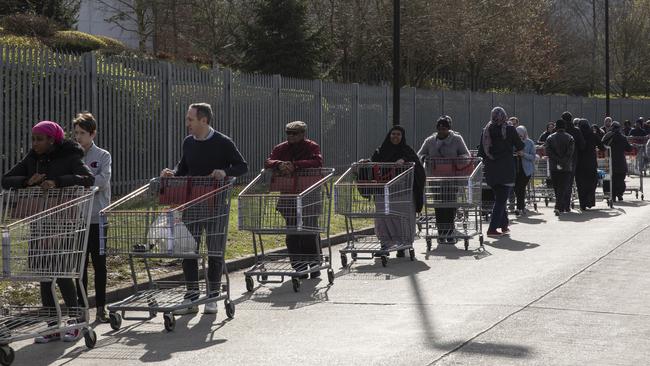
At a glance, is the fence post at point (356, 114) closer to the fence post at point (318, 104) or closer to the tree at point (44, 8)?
the fence post at point (318, 104)

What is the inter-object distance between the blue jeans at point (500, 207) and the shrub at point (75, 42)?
18358 millimetres

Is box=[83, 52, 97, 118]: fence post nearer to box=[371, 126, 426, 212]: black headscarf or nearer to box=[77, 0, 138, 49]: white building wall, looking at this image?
box=[371, 126, 426, 212]: black headscarf

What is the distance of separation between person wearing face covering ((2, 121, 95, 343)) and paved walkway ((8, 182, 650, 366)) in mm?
376

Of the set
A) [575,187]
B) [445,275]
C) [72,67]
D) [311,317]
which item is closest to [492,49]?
[575,187]

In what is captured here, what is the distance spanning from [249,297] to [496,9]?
3736cm

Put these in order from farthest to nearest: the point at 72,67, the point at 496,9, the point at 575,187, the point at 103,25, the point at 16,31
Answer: the point at 103,25
the point at 496,9
the point at 16,31
the point at 575,187
the point at 72,67

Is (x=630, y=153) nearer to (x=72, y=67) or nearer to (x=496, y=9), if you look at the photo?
(x=72, y=67)

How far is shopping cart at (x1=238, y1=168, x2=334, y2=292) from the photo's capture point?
11.9 meters

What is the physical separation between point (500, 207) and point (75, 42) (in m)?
20.4

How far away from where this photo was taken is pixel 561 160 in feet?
72.6

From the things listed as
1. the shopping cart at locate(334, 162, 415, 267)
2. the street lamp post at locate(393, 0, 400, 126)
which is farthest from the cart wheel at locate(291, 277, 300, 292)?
the street lamp post at locate(393, 0, 400, 126)

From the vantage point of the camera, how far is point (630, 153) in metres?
27.9

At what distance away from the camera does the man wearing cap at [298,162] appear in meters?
12.4

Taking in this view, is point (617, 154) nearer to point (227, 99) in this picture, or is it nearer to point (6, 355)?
point (227, 99)
